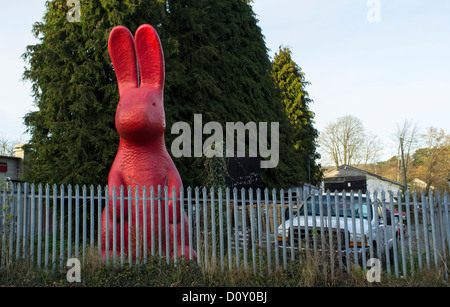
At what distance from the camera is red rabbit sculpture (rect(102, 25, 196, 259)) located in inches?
249

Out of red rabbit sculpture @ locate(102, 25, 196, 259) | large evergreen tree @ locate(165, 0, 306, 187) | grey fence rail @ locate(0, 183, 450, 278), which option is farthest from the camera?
large evergreen tree @ locate(165, 0, 306, 187)

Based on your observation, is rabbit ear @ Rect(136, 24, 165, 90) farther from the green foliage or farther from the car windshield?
the car windshield

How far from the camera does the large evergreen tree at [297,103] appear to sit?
2444 cm

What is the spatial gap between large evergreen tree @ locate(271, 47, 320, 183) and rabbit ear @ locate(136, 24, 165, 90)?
58.7 ft

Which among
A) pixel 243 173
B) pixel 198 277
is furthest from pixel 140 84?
pixel 243 173

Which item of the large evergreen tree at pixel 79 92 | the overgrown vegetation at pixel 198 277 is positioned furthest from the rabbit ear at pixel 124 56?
the large evergreen tree at pixel 79 92

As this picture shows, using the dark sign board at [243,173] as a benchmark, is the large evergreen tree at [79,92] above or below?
above

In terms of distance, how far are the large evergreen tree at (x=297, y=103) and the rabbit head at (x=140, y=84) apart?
58.8 feet

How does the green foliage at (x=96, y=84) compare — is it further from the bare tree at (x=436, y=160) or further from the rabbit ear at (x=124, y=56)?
the bare tree at (x=436, y=160)

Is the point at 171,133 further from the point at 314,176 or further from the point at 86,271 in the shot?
the point at 314,176

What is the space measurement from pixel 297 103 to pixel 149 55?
19474 mm

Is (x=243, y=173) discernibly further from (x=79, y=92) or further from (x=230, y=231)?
(x=230, y=231)

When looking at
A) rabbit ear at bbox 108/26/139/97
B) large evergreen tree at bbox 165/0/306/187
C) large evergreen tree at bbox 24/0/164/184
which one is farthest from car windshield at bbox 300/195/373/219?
large evergreen tree at bbox 24/0/164/184

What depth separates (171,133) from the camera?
1301 cm
